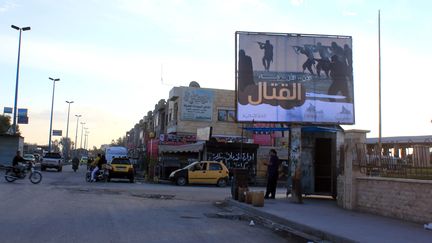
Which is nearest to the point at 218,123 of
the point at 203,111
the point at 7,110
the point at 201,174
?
the point at 203,111

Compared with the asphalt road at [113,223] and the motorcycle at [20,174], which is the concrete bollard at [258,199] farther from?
the motorcycle at [20,174]

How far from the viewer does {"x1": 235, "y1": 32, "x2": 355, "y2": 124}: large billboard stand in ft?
67.8

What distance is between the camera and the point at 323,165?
20797mm

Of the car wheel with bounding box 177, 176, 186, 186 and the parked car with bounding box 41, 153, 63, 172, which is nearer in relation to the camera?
the car wheel with bounding box 177, 176, 186, 186

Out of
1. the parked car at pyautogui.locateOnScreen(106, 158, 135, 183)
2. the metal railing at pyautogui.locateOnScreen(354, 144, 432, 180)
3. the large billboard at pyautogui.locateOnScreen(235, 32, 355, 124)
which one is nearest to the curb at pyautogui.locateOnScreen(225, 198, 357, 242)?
the metal railing at pyautogui.locateOnScreen(354, 144, 432, 180)

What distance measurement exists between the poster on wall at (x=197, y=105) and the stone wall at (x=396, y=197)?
3256cm

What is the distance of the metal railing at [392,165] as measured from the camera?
518 inches

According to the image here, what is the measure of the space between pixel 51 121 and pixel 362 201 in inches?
2684

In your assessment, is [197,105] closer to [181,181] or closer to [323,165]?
[181,181]

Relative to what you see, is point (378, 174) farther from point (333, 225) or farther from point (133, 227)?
point (133, 227)

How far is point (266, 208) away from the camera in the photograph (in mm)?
16016

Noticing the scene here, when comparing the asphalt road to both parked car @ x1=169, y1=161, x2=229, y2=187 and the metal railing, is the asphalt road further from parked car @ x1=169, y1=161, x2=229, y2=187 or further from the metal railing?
parked car @ x1=169, y1=161, x2=229, y2=187

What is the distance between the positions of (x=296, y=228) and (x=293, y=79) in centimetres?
987

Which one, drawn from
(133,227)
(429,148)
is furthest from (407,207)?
(133,227)
